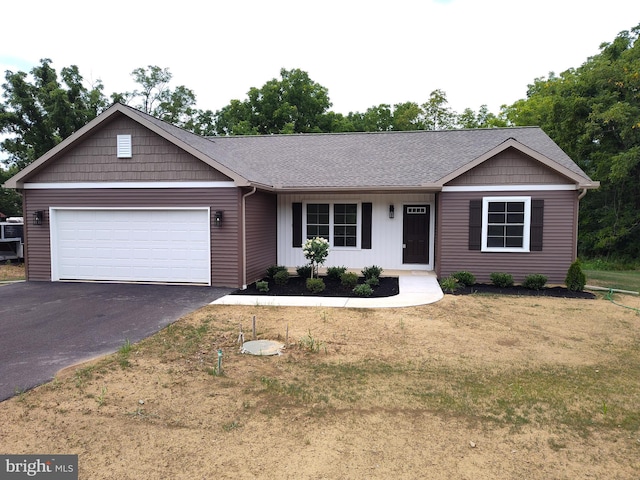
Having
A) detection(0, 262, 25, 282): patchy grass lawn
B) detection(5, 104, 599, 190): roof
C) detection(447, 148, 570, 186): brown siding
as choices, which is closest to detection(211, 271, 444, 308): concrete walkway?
detection(5, 104, 599, 190): roof

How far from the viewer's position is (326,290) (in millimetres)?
11055

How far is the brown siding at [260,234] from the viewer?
11844mm

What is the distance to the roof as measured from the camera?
37.1 ft

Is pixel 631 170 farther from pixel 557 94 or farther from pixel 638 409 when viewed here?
pixel 638 409

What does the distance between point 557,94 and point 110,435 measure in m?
26.6

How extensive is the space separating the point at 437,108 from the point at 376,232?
24.4 m

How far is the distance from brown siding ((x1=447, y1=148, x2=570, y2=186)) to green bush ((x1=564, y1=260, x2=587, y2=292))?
231cm

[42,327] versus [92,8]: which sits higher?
[92,8]

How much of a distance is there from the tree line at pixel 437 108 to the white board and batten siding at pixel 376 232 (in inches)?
502

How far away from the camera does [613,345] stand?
6730 mm

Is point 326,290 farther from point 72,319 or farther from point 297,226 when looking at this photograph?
point 72,319

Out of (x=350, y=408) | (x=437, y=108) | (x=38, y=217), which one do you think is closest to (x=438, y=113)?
(x=437, y=108)

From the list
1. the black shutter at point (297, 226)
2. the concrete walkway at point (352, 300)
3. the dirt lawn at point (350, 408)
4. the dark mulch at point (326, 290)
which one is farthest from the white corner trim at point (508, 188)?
the dirt lawn at point (350, 408)

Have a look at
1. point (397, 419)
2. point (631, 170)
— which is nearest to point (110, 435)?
point (397, 419)
